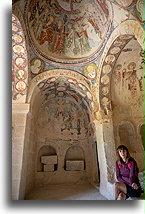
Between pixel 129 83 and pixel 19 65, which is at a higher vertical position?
pixel 19 65

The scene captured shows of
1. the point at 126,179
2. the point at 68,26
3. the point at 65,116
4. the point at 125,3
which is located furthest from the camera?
the point at 65,116

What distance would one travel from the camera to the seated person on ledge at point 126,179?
3078 mm

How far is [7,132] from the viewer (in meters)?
1.85

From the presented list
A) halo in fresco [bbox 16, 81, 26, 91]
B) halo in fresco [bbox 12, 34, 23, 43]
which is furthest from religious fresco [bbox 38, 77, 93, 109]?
halo in fresco [bbox 12, 34, 23, 43]

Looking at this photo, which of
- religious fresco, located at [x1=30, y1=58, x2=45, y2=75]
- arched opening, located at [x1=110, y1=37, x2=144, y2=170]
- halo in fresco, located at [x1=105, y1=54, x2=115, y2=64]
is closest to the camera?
halo in fresco, located at [x1=105, y1=54, x2=115, y2=64]

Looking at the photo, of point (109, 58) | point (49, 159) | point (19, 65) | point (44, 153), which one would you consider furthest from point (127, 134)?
point (19, 65)

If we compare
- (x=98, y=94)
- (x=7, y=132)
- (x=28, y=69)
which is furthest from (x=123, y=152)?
(x=28, y=69)

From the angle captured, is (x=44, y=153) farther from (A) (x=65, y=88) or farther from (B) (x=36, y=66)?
(B) (x=36, y=66)

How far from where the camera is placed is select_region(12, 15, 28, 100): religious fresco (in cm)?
524

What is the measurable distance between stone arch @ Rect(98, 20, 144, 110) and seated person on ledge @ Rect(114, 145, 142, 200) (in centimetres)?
255

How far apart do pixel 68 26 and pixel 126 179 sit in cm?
509

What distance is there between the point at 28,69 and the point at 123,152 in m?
4.38

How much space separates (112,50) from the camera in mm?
5480

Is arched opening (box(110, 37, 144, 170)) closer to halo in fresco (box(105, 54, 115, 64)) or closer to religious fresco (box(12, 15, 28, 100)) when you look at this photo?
halo in fresco (box(105, 54, 115, 64))
